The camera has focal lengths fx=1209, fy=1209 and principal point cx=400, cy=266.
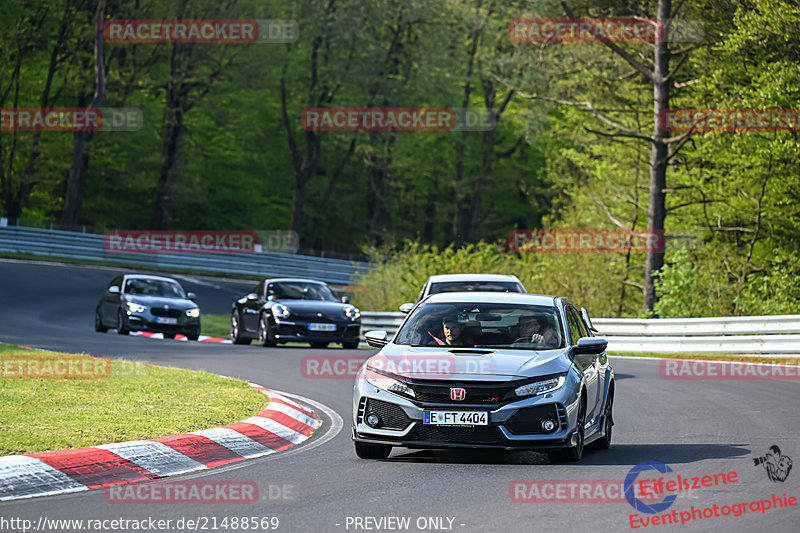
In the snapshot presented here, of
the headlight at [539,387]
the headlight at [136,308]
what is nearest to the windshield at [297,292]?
the headlight at [136,308]

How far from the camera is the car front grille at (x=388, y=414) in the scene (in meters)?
10.0

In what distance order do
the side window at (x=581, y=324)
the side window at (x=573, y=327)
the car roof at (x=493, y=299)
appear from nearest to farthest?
the side window at (x=573, y=327)
the car roof at (x=493, y=299)
the side window at (x=581, y=324)

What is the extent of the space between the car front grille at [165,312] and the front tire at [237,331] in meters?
1.31

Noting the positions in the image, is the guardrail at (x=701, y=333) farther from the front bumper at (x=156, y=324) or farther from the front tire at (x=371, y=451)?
the front tire at (x=371, y=451)

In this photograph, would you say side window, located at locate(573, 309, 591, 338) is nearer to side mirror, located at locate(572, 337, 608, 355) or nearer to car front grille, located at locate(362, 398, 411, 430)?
side mirror, located at locate(572, 337, 608, 355)

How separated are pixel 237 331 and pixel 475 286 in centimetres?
982

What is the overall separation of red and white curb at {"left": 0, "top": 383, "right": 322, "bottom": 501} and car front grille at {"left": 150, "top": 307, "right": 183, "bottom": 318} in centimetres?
1728

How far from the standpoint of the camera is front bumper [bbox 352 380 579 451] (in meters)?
9.87

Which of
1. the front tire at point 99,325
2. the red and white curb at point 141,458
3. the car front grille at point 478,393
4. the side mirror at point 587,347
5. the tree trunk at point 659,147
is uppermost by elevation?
the tree trunk at point 659,147

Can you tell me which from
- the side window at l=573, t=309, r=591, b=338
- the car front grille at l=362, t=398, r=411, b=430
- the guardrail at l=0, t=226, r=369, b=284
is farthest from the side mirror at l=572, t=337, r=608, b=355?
the guardrail at l=0, t=226, r=369, b=284

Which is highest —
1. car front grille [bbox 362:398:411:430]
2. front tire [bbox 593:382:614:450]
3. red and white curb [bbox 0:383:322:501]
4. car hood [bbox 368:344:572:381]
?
car hood [bbox 368:344:572:381]

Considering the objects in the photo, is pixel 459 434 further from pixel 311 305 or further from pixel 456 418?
pixel 311 305

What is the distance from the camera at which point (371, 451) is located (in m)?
10.5

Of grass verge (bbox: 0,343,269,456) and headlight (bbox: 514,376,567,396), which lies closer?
headlight (bbox: 514,376,567,396)
